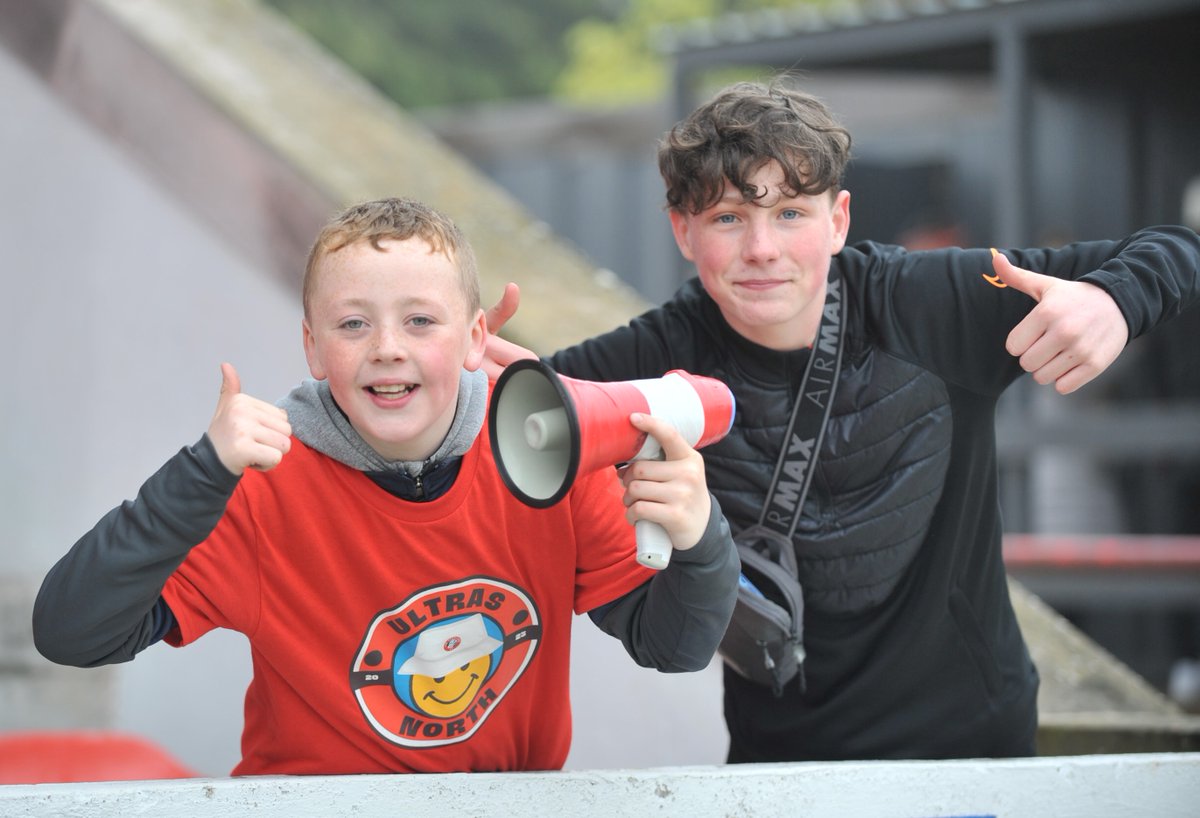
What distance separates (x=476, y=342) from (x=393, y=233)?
0.26 meters

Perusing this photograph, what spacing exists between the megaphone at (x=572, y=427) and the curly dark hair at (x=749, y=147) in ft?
2.11

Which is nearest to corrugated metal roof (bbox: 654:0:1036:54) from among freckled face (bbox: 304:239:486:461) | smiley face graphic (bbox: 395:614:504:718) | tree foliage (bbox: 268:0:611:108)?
freckled face (bbox: 304:239:486:461)

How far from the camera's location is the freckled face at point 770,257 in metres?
2.78

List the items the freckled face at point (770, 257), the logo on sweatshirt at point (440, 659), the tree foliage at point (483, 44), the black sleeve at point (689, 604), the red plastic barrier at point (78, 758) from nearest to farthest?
the black sleeve at point (689, 604), the logo on sweatshirt at point (440, 659), the freckled face at point (770, 257), the red plastic barrier at point (78, 758), the tree foliage at point (483, 44)

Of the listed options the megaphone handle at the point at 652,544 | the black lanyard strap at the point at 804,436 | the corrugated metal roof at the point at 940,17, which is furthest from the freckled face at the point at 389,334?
the corrugated metal roof at the point at 940,17

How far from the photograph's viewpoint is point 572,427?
6.81ft

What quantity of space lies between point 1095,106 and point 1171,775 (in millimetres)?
8232

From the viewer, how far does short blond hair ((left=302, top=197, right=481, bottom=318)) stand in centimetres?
247

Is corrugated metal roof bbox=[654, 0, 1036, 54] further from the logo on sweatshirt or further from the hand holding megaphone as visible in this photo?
the hand holding megaphone

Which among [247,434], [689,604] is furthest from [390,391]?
[689,604]

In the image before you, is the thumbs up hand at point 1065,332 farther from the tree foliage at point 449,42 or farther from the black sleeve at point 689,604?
the tree foliage at point 449,42

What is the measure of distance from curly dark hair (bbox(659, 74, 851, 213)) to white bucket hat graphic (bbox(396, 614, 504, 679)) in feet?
3.05

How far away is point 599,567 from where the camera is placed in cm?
257

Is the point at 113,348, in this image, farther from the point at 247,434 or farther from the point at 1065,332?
the point at 1065,332
